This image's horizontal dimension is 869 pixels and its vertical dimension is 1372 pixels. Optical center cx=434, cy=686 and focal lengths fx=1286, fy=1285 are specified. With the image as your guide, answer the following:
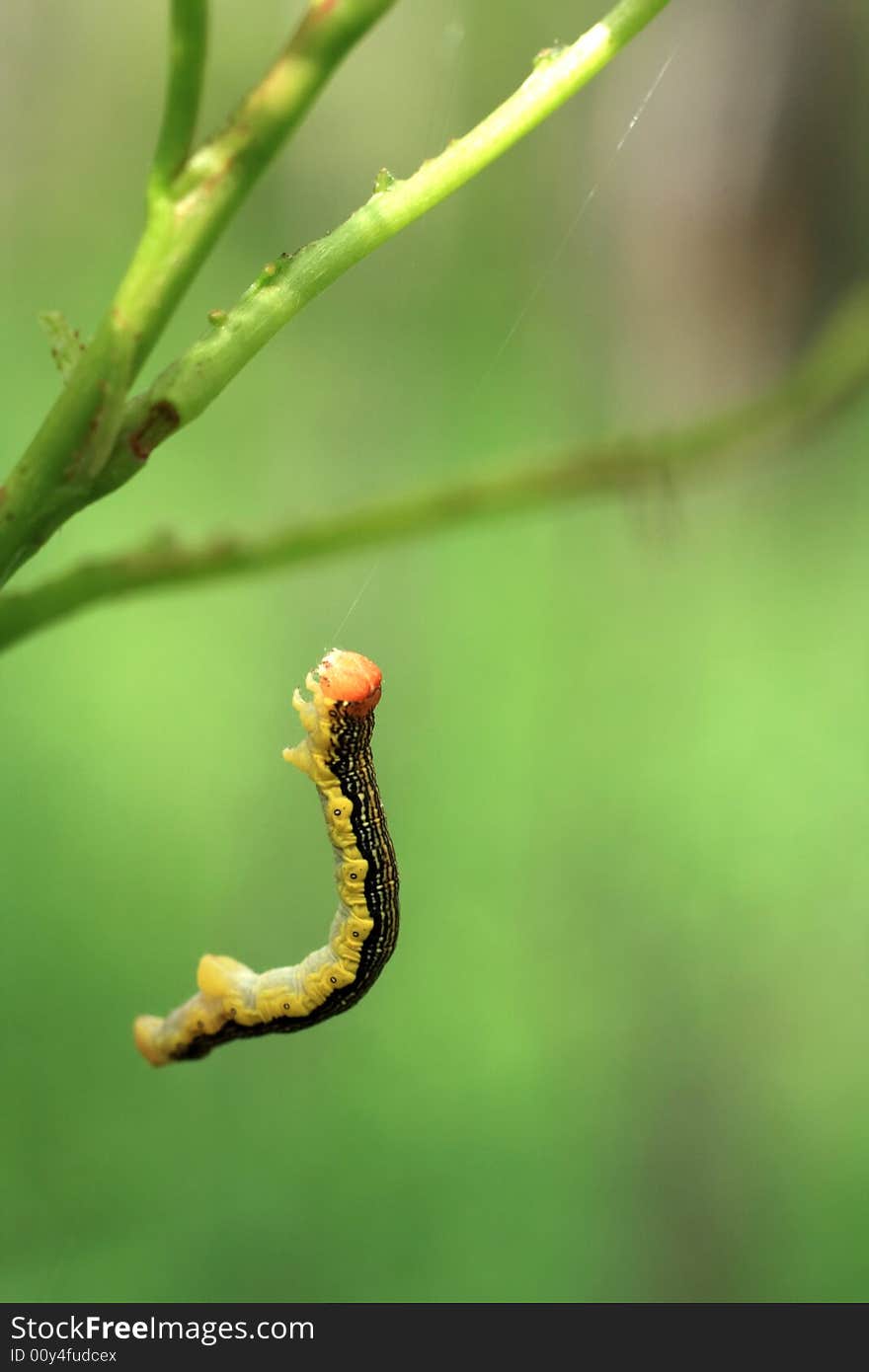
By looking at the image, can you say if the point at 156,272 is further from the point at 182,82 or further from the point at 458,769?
the point at 458,769

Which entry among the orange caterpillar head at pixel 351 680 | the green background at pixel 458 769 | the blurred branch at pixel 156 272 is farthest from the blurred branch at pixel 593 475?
the green background at pixel 458 769

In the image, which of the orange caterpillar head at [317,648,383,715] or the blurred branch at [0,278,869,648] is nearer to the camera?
the blurred branch at [0,278,869,648]

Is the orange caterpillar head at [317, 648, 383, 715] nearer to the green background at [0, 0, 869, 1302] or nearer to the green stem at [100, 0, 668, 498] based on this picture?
the green stem at [100, 0, 668, 498]

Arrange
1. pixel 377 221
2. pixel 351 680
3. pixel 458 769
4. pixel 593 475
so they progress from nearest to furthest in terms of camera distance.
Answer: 1. pixel 593 475
2. pixel 377 221
3. pixel 351 680
4. pixel 458 769

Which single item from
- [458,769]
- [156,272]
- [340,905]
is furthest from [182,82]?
[458,769]

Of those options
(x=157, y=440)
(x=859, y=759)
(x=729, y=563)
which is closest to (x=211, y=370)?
(x=157, y=440)

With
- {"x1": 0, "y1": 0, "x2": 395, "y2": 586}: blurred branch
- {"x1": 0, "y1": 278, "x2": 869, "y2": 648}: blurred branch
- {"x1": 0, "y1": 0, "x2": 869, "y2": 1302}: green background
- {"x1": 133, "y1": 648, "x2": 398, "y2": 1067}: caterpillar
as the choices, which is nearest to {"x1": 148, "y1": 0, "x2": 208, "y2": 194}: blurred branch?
{"x1": 0, "y1": 0, "x2": 395, "y2": 586}: blurred branch
